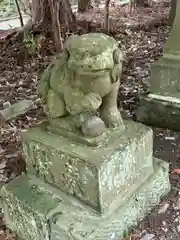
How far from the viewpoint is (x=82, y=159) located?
2.20 metres

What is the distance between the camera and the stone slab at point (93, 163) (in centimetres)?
221

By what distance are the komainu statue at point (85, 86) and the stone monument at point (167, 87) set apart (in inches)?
47.3

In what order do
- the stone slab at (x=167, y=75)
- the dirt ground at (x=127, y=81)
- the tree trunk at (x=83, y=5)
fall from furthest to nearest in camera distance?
the tree trunk at (x=83, y=5), the stone slab at (x=167, y=75), the dirt ground at (x=127, y=81)

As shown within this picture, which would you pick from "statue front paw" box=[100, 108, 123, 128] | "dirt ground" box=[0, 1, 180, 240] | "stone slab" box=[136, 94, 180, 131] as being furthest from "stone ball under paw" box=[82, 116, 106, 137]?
"stone slab" box=[136, 94, 180, 131]

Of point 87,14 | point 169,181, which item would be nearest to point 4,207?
point 169,181

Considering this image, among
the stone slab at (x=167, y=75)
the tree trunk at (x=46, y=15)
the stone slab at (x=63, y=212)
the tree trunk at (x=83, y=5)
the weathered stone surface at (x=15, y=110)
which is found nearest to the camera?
the stone slab at (x=63, y=212)

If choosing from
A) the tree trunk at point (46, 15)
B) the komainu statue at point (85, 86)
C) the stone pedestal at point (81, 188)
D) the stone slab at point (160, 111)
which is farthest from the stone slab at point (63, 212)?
the tree trunk at point (46, 15)

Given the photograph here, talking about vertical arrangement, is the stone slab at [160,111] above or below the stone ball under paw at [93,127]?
below

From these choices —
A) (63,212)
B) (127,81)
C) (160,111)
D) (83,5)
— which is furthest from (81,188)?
(83,5)

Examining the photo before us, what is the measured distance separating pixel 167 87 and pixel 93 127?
1.51m

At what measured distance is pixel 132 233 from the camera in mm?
2492

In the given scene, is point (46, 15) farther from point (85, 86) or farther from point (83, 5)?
point (85, 86)

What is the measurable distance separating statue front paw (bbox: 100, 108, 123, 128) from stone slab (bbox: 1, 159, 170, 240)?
48 cm

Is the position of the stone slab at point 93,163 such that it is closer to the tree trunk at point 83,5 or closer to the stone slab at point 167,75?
the stone slab at point 167,75
